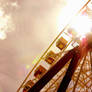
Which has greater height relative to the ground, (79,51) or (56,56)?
(56,56)

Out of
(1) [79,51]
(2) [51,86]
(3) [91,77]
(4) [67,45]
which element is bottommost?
(3) [91,77]

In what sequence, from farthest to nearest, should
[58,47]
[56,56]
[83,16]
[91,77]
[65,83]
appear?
1. [56,56]
2. [58,47]
3. [91,77]
4. [83,16]
5. [65,83]

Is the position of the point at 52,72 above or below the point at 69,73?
above

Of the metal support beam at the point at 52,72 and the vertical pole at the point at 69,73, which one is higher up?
the metal support beam at the point at 52,72

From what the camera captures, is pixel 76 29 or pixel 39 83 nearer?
pixel 39 83

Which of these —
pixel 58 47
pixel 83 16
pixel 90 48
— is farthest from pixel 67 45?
pixel 90 48

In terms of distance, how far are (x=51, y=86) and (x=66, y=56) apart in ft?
14.2

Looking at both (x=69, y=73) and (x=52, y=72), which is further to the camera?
(x=52, y=72)

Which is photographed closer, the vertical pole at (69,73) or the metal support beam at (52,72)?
the vertical pole at (69,73)

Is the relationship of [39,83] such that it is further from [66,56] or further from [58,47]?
[58,47]

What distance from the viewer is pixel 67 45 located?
8.44 meters

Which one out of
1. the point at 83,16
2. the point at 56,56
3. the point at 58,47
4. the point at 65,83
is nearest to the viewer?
the point at 65,83

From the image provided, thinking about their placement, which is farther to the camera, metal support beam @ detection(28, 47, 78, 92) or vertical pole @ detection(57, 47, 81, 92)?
metal support beam @ detection(28, 47, 78, 92)

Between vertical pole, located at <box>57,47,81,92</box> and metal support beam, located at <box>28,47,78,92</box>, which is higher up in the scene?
metal support beam, located at <box>28,47,78,92</box>
